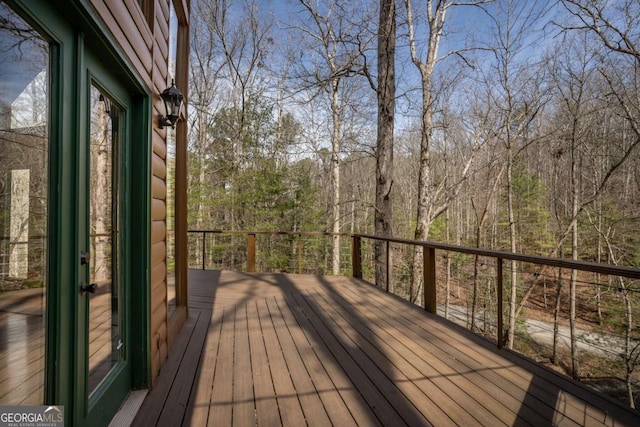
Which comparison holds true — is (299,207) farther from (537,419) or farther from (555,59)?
(537,419)

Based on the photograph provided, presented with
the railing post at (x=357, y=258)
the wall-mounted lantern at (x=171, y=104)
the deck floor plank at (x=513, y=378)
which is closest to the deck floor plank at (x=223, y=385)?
the deck floor plank at (x=513, y=378)

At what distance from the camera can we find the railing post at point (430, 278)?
11.0ft

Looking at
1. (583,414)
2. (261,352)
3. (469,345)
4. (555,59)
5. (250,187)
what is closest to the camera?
(583,414)

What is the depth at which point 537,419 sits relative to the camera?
1.60 m

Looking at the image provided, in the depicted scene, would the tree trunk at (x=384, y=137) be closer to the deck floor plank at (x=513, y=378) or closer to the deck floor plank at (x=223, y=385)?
the deck floor plank at (x=513, y=378)

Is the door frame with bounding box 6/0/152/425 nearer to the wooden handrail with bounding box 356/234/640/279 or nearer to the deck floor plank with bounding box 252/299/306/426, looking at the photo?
the deck floor plank with bounding box 252/299/306/426

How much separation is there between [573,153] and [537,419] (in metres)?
9.60

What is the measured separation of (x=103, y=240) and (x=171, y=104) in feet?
3.82

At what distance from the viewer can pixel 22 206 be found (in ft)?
3.16

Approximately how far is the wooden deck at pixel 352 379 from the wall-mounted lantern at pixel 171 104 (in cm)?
182

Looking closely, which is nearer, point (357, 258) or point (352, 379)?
point (352, 379)

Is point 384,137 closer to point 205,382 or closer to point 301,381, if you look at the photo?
point 301,381

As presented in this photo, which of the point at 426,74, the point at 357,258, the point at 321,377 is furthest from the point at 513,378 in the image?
the point at 426,74

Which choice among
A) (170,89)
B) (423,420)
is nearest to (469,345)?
(423,420)
